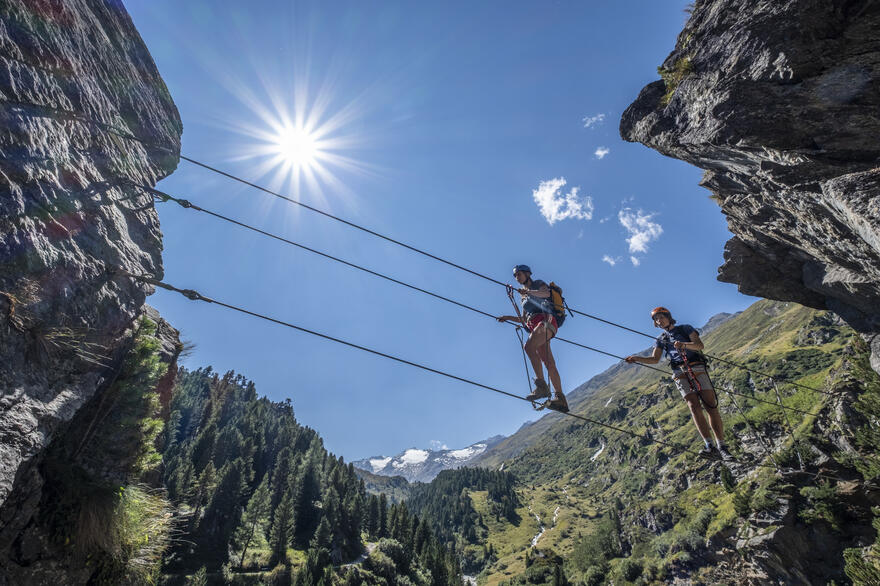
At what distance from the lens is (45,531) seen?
7.16m

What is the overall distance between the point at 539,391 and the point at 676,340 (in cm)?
454

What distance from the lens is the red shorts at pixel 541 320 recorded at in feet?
35.0

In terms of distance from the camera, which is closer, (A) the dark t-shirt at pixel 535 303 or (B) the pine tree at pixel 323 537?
(A) the dark t-shirt at pixel 535 303

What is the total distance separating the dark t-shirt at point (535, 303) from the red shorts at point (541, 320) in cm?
12

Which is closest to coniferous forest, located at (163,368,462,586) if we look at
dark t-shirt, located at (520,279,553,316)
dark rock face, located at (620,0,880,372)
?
dark t-shirt, located at (520,279,553,316)

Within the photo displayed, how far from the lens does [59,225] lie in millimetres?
6980

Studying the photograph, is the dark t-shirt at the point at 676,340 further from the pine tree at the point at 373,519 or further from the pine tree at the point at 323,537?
the pine tree at the point at 373,519

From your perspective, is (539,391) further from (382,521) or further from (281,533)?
(382,521)

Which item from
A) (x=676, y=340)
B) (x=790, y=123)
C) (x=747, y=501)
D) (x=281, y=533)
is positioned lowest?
(x=676, y=340)

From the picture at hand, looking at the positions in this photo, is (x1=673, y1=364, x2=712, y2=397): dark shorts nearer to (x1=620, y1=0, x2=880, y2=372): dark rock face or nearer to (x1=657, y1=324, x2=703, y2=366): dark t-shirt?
(x1=657, y1=324, x2=703, y2=366): dark t-shirt

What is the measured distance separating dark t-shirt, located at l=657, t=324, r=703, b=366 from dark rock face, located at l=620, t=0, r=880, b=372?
194 inches

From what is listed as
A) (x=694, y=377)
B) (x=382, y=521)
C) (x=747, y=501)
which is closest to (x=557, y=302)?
(x=694, y=377)

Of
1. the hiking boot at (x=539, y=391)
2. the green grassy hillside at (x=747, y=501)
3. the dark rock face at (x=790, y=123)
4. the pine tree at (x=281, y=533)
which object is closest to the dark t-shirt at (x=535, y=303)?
the hiking boot at (x=539, y=391)

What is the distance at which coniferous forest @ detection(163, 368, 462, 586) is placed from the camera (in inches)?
2857
